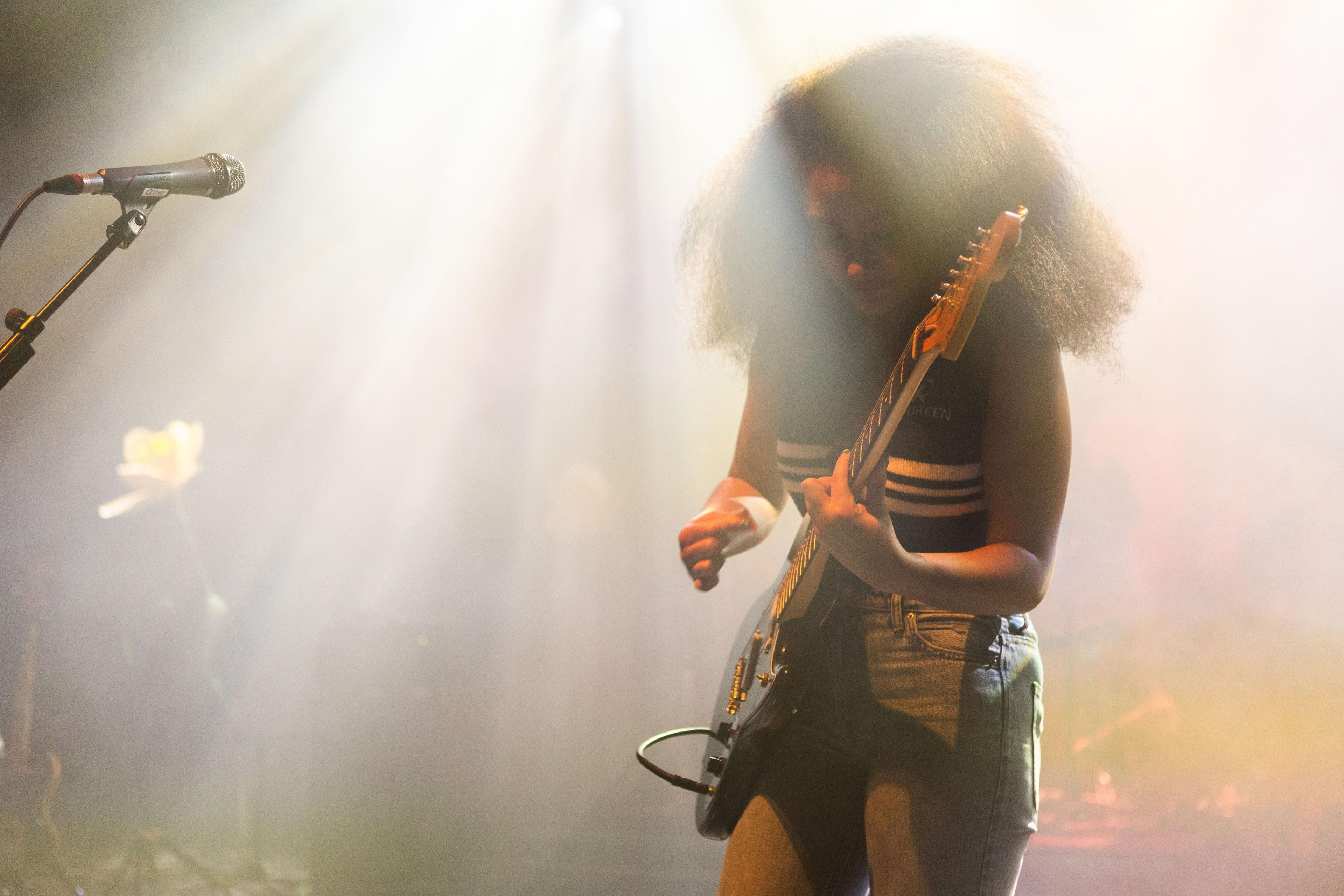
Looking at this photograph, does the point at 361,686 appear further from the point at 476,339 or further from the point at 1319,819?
the point at 1319,819

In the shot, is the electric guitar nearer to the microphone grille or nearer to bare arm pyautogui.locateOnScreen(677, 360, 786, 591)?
bare arm pyautogui.locateOnScreen(677, 360, 786, 591)

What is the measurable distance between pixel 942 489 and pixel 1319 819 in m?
4.47

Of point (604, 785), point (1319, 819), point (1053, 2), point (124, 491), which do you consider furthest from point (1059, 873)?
point (124, 491)

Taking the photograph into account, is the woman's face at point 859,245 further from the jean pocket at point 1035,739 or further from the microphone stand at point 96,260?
the microphone stand at point 96,260

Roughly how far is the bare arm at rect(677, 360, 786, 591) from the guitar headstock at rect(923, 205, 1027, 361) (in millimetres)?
496

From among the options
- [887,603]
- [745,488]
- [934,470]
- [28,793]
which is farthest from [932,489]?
[28,793]

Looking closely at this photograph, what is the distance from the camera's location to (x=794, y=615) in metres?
1.31

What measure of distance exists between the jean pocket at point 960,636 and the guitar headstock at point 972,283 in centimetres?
33

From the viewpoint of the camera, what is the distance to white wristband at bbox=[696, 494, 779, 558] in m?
1.45

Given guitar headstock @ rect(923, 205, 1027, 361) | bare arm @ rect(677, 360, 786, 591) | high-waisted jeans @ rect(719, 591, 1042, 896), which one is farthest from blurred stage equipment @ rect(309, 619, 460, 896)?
guitar headstock @ rect(923, 205, 1027, 361)

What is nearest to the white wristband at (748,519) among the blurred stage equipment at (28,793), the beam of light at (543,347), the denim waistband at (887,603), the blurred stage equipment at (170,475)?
the denim waistband at (887,603)

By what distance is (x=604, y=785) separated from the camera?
5.09m

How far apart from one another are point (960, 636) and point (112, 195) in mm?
1591

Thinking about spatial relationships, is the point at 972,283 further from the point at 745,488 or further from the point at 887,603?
the point at 745,488
